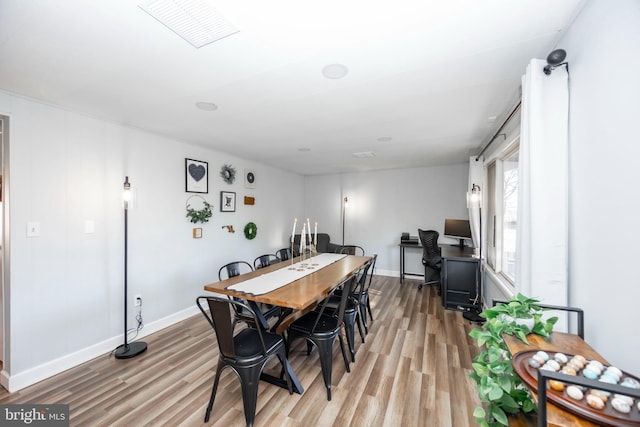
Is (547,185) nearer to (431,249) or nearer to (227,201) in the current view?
(431,249)

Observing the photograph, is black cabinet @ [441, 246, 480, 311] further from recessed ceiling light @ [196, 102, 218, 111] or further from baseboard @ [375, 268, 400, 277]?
recessed ceiling light @ [196, 102, 218, 111]

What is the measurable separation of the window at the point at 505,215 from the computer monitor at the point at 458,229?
3.74 feet

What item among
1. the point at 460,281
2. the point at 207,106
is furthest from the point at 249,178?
the point at 460,281

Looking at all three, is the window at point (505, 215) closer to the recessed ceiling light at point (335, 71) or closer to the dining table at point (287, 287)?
Answer: the dining table at point (287, 287)

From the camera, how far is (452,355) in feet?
8.34

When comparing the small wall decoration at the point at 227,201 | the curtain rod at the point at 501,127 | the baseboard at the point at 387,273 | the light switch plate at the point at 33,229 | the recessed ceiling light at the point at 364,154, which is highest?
the recessed ceiling light at the point at 364,154

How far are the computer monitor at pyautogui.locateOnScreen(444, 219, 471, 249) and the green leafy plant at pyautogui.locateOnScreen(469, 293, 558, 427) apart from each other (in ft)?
12.6

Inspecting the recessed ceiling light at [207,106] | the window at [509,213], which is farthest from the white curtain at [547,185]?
the recessed ceiling light at [207,106]

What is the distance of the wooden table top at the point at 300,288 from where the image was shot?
74.0 inches

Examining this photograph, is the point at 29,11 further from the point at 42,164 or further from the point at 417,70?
the point at 417,70

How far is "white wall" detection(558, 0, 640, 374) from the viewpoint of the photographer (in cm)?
97

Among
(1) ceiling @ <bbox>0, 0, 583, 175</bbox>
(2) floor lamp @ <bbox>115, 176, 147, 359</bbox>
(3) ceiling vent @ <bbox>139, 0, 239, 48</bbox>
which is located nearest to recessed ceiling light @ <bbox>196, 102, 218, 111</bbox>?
(1) ceiling @ <bbox>0, 0, 583, 175</bbox>

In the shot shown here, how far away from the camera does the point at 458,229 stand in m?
4.75

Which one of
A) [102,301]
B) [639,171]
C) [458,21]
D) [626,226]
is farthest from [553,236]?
[102,301]
